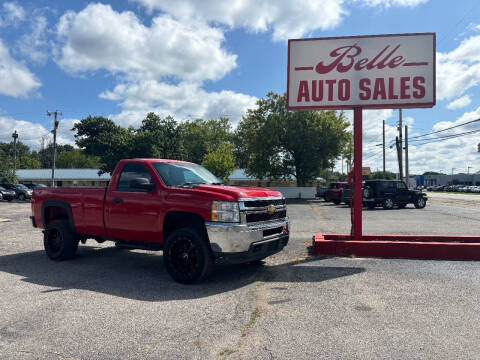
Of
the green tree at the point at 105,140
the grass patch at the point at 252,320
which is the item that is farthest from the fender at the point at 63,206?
the green tree at the point at 105,140

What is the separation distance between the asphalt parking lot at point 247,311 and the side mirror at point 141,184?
1484mm

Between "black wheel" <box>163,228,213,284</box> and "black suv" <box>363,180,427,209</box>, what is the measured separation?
19346 millimetres

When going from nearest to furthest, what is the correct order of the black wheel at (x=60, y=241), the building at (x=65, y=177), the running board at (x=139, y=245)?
1. the running board at (x=139, y=245)
2. the black wheel at (x=60, y=241)
3. the building at (x=65, y=177)

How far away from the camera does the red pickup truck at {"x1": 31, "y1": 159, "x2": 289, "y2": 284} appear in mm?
5371

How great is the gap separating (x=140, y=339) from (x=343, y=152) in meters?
37.1

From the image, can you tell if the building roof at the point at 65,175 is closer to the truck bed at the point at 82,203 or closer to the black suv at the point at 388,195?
the black suv at the point at 388,195

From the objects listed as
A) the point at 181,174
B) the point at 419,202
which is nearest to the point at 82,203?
the point at 181,174

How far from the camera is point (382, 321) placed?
13.6 ft

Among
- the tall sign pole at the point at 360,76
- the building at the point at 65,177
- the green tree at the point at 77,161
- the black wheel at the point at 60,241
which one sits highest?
the green tree at the point at 77,161

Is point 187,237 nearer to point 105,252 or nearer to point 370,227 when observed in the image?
point 105,252

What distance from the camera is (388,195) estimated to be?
23.1 m

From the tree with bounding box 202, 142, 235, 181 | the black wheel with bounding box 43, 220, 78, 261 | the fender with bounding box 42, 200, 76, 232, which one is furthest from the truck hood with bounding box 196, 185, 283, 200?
the tree with bounding box 202, 142, 235, 181

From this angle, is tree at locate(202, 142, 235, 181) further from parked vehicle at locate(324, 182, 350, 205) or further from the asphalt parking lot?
the asphalt parking lot

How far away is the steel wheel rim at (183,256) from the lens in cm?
557
